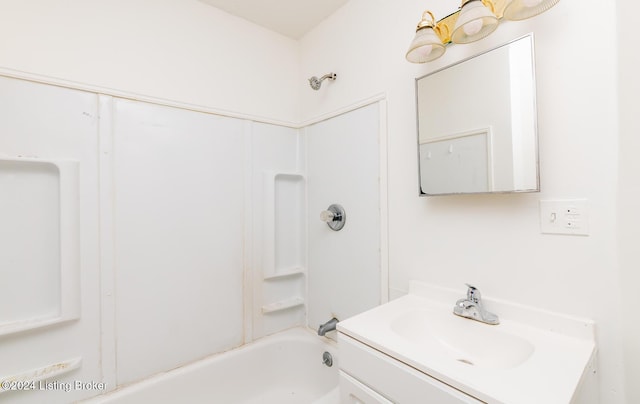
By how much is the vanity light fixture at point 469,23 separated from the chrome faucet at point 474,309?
0.91m

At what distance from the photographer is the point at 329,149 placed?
172 cm

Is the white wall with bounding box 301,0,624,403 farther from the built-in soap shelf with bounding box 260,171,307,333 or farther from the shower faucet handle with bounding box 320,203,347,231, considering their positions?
the built-in soap shelf with bounding box 260,171,307,333

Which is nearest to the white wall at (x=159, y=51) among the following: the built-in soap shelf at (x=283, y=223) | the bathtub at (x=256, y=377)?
the built-in soap shelf at (x=283, y=223)

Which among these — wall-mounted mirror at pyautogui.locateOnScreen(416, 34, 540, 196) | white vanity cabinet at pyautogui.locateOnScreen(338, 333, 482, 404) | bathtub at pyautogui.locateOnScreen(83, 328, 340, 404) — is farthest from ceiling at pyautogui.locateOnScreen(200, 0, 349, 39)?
bathtub at pyautogui.locateOnScreen(83, 328, 340, 404)

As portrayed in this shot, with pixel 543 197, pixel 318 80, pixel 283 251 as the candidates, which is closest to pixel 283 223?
pixel 283 251

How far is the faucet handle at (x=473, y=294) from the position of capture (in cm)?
104

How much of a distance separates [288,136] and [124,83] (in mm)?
916

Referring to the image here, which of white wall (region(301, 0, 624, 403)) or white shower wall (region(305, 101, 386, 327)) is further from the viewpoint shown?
white shower wall (region(305, 101, 386, 327))

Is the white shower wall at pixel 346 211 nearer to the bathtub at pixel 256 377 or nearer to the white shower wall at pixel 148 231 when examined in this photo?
the bathtub at pixel 256 377

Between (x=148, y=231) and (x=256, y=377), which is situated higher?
(x=148, y=231)

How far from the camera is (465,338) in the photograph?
1011 millimetres

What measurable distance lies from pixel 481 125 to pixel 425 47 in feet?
1.22

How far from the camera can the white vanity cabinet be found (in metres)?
0.71

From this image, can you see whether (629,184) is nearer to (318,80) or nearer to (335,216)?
(335,216)
